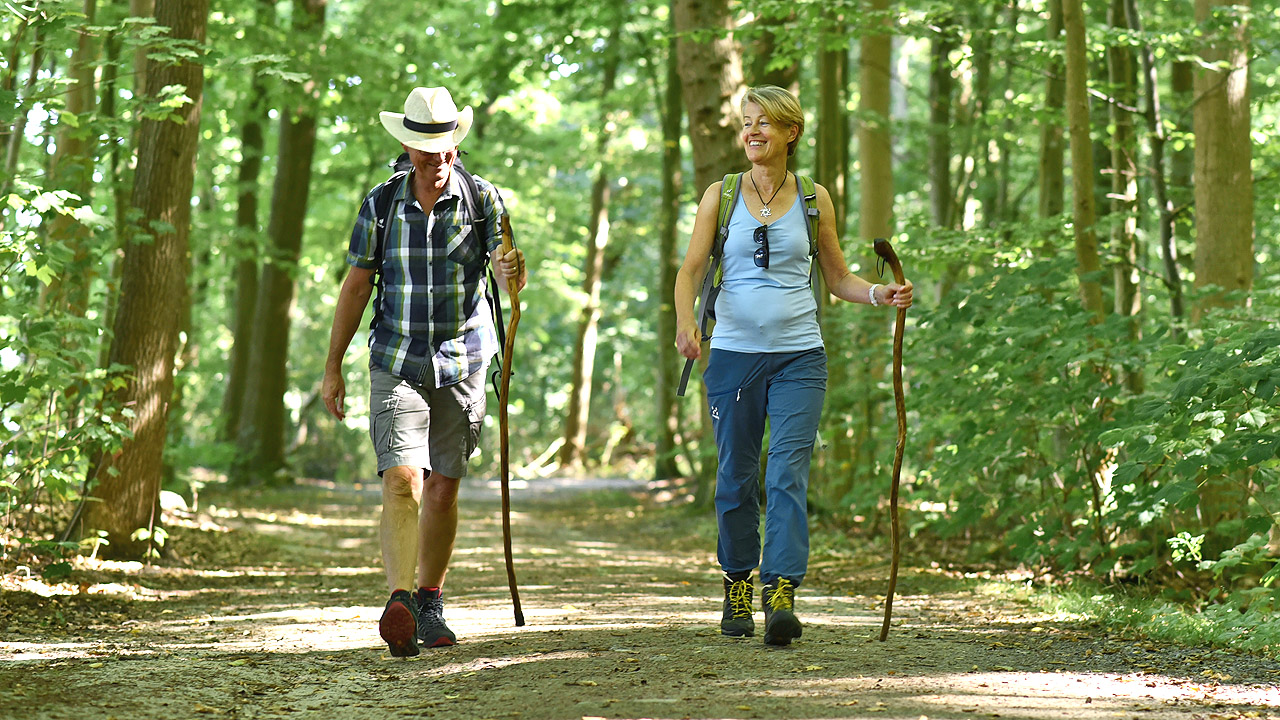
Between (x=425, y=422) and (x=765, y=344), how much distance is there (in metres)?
1.50

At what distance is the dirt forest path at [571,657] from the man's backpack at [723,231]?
133 cm

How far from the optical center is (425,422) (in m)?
5.15

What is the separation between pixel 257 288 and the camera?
19.5 metres

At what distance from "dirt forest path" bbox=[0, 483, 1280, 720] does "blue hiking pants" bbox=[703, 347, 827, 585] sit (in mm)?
393

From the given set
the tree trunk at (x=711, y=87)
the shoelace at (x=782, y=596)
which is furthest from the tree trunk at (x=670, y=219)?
the shoelace at (x=782, y=596)

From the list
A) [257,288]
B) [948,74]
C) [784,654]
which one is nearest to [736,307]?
[784,654]

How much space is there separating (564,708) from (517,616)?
1848 millimetres

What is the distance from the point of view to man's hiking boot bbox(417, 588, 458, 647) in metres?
5.28

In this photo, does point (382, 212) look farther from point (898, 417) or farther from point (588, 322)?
point (588, 322)

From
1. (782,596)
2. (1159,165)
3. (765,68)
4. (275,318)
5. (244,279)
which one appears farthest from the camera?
(244,279)

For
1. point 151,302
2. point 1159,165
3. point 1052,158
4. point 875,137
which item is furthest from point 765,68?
point 151,302

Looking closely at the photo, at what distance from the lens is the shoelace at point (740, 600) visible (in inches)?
209

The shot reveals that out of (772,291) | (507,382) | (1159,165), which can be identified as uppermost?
(1159,165)

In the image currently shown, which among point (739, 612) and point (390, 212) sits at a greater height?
point (390, 212)
